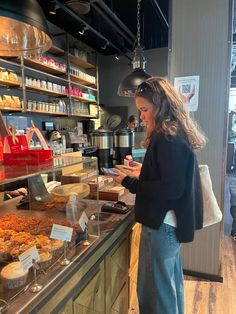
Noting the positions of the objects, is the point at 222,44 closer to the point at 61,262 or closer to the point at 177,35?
the point at 177,35

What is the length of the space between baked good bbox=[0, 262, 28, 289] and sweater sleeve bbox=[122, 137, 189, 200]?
26.3 inches

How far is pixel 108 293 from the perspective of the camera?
1.42 metres

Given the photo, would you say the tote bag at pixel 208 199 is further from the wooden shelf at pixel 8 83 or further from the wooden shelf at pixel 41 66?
→ the wooden shelf at pixel 41 66

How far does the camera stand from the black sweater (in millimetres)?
1197

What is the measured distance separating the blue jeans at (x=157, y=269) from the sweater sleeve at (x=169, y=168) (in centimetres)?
22

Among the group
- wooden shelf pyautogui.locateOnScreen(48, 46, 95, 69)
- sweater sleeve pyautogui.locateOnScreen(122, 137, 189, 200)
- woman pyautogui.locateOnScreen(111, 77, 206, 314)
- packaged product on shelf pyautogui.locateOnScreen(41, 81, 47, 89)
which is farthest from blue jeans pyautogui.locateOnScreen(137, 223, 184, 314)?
wooden shelf pyautogui.locateOnScreen(48, 46, 95, 69)

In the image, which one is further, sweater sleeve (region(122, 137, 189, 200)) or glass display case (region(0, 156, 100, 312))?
sweater sleeve (region(122, 137, 189, 200))

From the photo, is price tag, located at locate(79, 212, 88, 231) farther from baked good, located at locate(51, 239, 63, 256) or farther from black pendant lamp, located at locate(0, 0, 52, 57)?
black pendant lamp, located at locate(0, 0, 52, 57)

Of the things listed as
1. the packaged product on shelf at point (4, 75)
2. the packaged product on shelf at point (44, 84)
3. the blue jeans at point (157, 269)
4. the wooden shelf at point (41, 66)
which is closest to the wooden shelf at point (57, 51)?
the wooden shelf at point (41, 66)

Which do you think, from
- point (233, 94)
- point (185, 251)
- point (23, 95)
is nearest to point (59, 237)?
point (185, 251)

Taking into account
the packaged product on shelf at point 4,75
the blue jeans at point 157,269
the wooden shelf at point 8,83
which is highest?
the packaged product on shelf at point 4,75

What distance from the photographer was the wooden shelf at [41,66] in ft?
12.5

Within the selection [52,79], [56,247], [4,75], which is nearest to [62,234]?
[56,247]

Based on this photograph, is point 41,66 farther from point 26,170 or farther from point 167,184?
point 167,184
